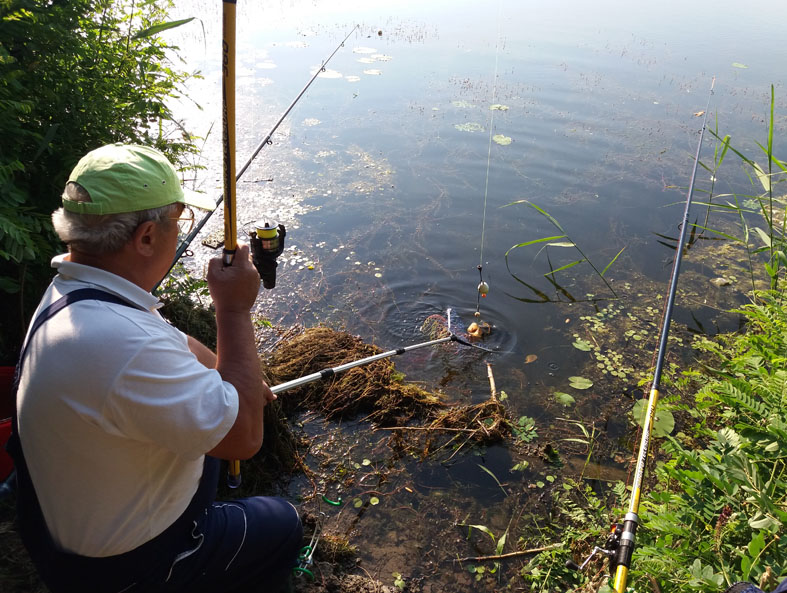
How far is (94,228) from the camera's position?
152 cm

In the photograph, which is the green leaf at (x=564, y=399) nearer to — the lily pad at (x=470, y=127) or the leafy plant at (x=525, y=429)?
the leafy plant at (x=525, y=429)

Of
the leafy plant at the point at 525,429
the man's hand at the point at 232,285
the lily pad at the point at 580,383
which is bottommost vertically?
the leafy plant at the point at 525,429

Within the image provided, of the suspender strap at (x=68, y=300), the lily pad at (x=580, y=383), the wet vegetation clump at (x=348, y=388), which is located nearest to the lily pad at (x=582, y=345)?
the lily pad at (x=580, y=383)

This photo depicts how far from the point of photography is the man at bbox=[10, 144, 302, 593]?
1358mm

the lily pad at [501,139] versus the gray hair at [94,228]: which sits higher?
the gray hair at [94,228]

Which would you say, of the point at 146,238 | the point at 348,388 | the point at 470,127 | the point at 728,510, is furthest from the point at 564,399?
the point at 470,127

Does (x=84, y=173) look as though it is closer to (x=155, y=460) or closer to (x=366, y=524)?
(x=155, y=460)

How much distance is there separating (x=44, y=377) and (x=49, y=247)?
1539 millimetres

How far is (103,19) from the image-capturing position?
3100 millimetres

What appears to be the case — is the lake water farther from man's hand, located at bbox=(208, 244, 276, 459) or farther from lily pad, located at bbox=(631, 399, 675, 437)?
man's hand, located at bbox=(208, 244, 276, 459)

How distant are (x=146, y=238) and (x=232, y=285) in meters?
0.29

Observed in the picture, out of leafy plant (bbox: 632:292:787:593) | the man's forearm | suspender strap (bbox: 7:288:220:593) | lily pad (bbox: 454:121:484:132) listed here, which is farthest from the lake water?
the man's forearm

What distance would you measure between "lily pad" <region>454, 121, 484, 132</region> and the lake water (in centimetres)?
3

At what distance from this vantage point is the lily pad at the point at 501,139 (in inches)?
324
